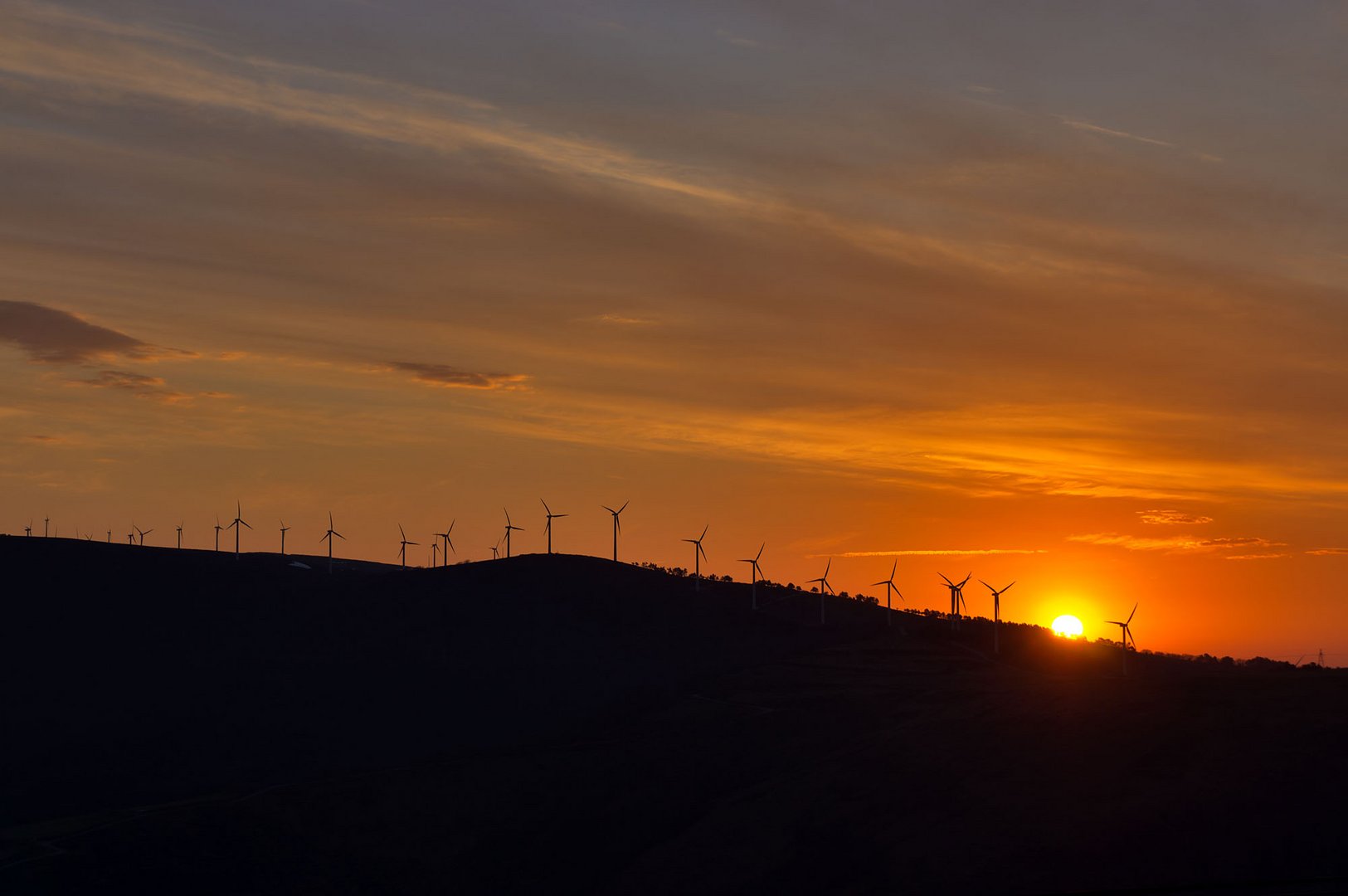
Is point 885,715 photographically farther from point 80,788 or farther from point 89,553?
point 89,553

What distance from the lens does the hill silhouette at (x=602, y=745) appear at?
7506cm

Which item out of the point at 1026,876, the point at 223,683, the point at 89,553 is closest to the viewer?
the point at 1026,876

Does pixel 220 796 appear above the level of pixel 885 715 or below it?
below

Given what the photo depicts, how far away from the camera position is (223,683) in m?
130

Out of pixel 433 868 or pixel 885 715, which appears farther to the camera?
pixel 885 715

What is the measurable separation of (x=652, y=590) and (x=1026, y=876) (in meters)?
87.4

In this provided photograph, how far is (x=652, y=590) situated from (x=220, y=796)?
6213cm

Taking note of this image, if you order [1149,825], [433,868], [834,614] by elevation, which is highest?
[834,614]

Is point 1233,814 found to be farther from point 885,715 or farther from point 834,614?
point 834,614

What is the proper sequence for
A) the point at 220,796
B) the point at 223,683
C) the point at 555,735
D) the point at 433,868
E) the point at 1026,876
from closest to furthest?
the point at 1026,876
the point at 433,868
the point at 220,796
the point at 555,735
the point at 223,683

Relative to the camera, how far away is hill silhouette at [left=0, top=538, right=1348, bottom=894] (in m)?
75.1

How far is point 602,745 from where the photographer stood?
10638 centimetres

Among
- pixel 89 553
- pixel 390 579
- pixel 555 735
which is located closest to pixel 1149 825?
pixel 555 735

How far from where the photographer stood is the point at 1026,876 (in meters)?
69.8
